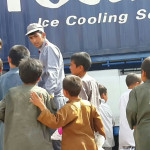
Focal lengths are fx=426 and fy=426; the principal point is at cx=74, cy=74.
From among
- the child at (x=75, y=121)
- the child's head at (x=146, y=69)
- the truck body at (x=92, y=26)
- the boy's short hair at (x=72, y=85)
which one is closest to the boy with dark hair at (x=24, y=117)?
the child at (x=75, y=121)

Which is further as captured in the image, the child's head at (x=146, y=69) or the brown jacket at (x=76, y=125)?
the child's head at (x=146, y=69)

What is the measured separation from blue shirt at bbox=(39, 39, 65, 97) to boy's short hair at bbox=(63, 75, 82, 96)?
329 mm

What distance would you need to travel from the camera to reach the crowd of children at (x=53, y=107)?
12.4 ft

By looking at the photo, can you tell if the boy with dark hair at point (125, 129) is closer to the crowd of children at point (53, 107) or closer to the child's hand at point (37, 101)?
the crowd of children at point (53, 107)

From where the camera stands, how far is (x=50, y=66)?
4.50 metres

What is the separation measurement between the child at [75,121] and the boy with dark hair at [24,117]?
11 centimetres

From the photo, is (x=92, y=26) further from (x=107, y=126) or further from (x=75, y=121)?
(x=75, y=121)

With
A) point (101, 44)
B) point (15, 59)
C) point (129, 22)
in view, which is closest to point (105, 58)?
point (101, 44)

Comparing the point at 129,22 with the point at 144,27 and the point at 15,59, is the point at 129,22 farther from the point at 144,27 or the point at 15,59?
the point at 15,59

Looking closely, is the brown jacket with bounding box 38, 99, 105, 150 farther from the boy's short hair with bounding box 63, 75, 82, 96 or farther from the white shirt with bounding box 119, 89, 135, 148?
the white shirt with bounding box 119, 89, 135, 148

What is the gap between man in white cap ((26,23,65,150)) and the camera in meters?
4.42

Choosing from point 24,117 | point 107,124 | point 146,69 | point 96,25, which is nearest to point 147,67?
point 146,69

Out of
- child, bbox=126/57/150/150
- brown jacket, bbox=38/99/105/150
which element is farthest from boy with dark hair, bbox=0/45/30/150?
child, bbox=126/57/150/150

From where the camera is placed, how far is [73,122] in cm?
400
